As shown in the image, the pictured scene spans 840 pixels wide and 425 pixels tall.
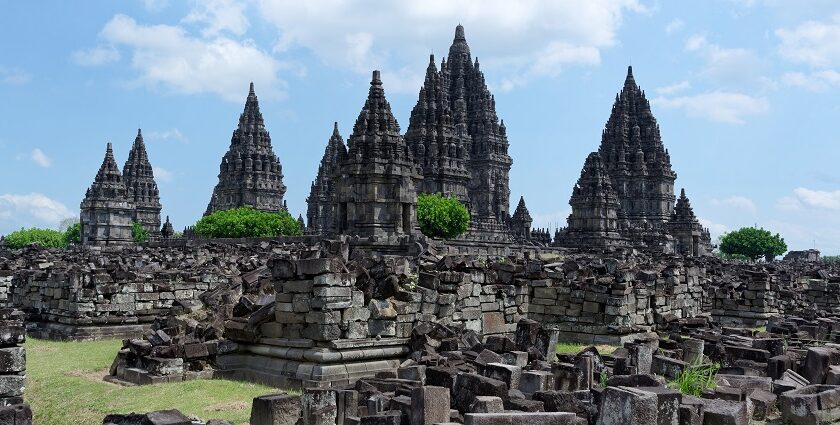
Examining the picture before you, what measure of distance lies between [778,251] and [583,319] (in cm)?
8963

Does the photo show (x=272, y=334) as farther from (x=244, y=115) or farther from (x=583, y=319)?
(x=244, y=115)

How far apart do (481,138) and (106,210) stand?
38.4 meters

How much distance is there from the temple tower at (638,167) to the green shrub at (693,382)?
75.5m

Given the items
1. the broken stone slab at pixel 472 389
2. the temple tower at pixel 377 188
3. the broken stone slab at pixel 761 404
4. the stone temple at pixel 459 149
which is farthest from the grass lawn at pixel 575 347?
the stone temple at pixel 459 149

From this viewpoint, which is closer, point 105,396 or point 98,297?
point 105,396

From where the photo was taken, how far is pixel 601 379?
31.7 ft

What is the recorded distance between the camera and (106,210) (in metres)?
75.2

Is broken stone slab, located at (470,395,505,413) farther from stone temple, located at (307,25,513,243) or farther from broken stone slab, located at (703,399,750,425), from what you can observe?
stone temple, located at (307,25,513,243)

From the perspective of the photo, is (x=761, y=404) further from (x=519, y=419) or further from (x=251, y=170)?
(x=251, y=170)

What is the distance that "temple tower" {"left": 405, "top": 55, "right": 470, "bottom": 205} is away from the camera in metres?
70.3

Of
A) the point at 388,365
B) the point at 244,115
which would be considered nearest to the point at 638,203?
the point at 244,115

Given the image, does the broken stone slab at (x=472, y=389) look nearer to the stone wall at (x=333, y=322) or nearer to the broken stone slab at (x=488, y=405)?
the broken stone slab at (x=488, y=405)

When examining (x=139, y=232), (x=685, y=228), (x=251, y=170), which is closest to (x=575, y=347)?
(x=685, y=228)

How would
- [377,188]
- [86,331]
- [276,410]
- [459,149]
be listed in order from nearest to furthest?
[276,410] < [86,331] < [377,188] < [459,149]
